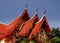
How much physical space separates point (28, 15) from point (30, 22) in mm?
1703

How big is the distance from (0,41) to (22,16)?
281 cm

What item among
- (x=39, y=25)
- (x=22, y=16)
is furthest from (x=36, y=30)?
(x=22, y=16)

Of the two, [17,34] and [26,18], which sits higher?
[26,18]

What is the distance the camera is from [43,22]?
30359mm

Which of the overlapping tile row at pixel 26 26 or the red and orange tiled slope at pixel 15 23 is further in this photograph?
the red and orange tiled slope at pixel 15 23

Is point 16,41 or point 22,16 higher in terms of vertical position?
point 22,16

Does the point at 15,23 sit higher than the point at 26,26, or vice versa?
the point at 15,23

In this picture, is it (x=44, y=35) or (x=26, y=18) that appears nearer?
(x=44, y=35)

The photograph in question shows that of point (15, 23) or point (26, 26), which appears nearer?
point (26, 26)

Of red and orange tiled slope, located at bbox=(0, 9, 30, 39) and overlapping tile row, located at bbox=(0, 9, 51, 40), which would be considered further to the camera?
red and orange tiled slope, located at bbox=(0, 9, 30, 39)

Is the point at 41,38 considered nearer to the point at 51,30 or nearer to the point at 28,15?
the point at 51,30

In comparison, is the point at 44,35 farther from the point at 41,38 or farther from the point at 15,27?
the point at 15,27

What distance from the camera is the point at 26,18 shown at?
107 feet

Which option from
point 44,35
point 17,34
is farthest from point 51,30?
point 17,34
